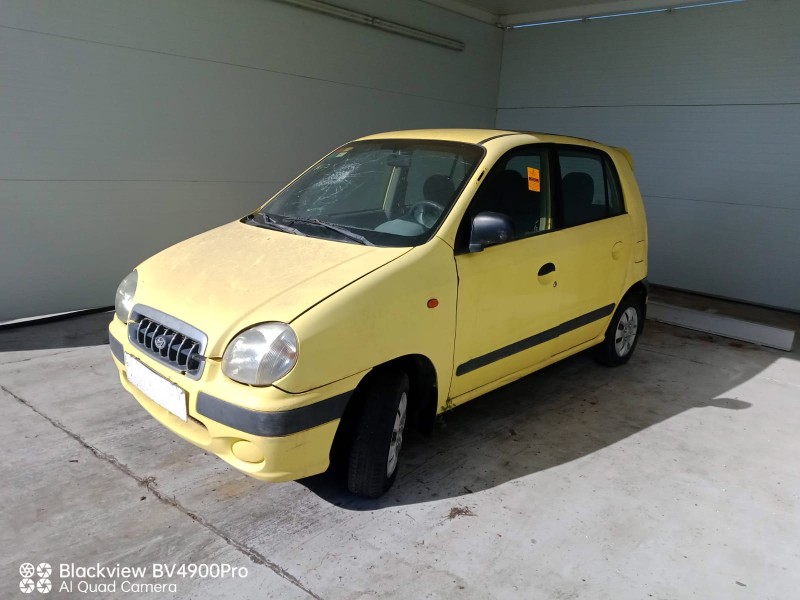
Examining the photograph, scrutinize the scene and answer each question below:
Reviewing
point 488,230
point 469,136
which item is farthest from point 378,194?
point 488,230

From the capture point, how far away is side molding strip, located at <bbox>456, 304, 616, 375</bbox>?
3.25 m

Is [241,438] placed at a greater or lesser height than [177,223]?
lesser

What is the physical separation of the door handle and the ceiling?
571 centimetres

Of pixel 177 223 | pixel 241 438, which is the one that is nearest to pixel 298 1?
pixel 177 223

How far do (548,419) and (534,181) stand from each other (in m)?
1.47

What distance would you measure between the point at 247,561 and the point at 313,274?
119 centimetres

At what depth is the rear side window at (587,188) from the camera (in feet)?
13.0

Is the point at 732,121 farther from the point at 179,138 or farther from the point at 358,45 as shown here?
the point at 179,138

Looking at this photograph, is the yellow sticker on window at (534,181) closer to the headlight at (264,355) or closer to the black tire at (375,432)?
the black tire at (375,432)

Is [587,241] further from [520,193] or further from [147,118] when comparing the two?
[147,118]

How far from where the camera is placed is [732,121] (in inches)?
289

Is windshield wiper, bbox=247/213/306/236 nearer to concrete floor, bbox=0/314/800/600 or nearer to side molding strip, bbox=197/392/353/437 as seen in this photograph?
side molding strip, bbox=197/392/353/437

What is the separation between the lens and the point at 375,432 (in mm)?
2732

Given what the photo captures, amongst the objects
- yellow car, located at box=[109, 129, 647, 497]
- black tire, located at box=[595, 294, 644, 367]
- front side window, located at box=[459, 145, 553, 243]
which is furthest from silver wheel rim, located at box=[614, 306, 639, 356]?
front side window, located at box=[459, 145, 553, 243]
